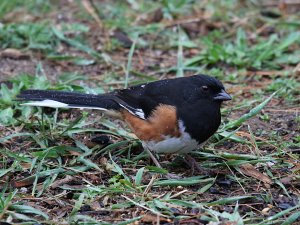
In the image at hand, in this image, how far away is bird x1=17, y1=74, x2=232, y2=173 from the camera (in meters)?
4.57

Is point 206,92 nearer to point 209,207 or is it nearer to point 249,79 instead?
point 209,207

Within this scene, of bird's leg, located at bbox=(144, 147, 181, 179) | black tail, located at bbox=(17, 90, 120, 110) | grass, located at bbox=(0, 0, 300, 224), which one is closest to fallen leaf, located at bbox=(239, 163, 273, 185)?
grass, located at bbox=(0, 0, 300, 224)

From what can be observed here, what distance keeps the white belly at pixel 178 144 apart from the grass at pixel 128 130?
172 mm

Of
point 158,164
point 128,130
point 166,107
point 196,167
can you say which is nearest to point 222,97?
point 166,107

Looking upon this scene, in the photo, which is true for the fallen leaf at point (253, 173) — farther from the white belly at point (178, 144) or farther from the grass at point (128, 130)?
the white belly at point (178, 144)

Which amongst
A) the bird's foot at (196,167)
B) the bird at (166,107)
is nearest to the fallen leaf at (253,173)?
the bird's foot at (196,167)

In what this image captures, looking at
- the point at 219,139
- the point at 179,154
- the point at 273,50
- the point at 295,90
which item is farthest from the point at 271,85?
the point at 179,154

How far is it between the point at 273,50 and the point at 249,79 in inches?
25.2

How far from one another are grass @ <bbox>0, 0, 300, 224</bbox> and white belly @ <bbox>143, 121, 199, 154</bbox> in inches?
6.8

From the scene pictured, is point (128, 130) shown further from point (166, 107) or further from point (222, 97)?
point (222, 97)

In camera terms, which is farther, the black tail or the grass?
the black tail

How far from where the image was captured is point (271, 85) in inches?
249

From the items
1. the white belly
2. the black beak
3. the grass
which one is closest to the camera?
the grass

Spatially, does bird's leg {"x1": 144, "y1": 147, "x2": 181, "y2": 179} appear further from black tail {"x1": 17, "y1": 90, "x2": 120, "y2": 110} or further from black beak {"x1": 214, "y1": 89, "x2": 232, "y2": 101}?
black beak {"x1": 214, "y1": 89, "x2": 232, "y2": 101}
